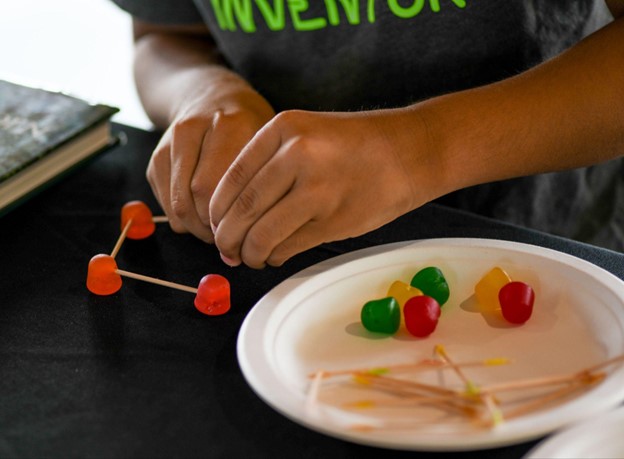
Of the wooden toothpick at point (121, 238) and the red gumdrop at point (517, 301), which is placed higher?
the red gumdrop at point (517, 301)

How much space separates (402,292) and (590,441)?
25 centimetres

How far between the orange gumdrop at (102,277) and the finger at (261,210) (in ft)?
0.42

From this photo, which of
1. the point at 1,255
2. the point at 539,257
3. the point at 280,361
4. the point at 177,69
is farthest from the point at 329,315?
the point at 177,69

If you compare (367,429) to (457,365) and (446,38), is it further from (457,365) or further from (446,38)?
(446,38)

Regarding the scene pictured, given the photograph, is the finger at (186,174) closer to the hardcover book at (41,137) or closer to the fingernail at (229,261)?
the fingernail at (229,261)

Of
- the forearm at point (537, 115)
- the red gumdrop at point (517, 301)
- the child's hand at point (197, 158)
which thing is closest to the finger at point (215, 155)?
the child's hand at point (197, 158)

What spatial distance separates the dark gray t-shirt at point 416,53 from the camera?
113cm

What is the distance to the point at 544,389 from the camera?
26.8 inches

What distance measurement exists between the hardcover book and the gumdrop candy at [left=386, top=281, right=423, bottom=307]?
1.63ft

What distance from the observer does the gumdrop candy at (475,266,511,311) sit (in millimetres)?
807

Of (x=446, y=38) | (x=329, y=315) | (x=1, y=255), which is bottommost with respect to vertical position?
(x=1, y=255)

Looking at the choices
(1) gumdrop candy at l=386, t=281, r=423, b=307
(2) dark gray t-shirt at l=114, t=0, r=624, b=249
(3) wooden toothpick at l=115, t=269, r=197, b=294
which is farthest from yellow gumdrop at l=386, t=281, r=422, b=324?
(2) dark gray t-shirt at l=114, t=0, r=624, b=249

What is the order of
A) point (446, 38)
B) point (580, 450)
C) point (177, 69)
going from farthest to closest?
point (177, 69), point (446, 38), point (580, 450)

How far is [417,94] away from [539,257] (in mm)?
456
